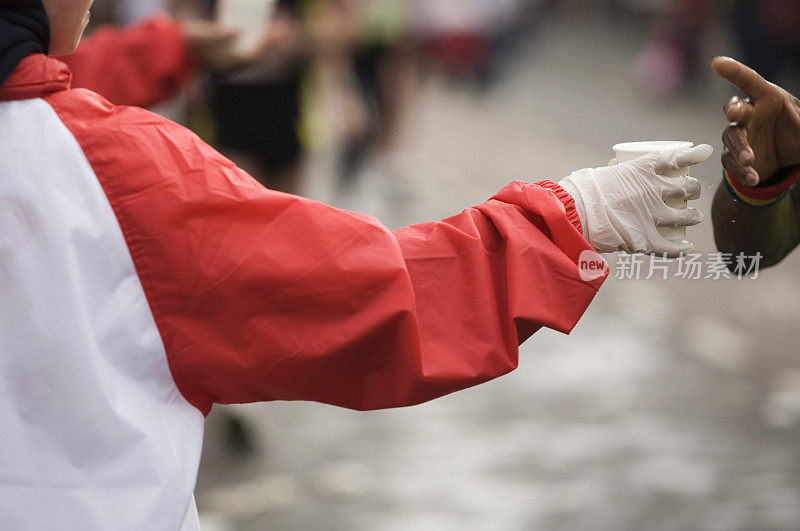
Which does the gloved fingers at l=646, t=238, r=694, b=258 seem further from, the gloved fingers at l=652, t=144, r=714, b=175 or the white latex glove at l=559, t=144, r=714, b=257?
the gloved fingers at l=652, t=144, r=714, b=175

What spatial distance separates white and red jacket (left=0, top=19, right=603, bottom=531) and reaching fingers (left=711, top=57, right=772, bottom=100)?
1.49 ft

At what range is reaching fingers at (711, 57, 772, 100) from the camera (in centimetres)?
194

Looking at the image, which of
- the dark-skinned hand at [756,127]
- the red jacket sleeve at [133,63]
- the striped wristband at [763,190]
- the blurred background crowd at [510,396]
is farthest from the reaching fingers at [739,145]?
the red jacket sleeve at [133,63]

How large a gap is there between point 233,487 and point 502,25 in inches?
433

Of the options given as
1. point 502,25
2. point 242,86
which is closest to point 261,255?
point 242,86

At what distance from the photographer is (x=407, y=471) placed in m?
3.92

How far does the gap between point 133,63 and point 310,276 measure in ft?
5.76

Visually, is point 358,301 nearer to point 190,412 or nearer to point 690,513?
point 190,412

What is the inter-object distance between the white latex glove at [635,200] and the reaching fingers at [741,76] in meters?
0.17

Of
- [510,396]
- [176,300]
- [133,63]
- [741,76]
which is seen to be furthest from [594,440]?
[176,300]

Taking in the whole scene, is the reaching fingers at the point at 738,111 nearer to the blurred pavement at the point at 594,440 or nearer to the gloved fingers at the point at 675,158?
the gloved fingers at the point at 675,158

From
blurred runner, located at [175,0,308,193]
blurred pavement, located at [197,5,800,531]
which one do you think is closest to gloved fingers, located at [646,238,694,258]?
blurred pavement, located at [197,5,800,531]

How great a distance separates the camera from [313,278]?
5.42 feet

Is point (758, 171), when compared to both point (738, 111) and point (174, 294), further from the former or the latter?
point (174, 294)
